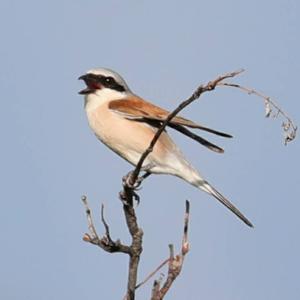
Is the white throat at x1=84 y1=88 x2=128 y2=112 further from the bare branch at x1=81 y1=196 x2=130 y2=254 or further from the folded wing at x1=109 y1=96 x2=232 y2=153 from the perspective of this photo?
the bare branch at x1=81 y1=196 x2=130 y2=254

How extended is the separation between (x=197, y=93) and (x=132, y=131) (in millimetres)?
2578

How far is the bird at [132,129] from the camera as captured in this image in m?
5.14

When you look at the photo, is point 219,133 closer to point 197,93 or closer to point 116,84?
point 197,93

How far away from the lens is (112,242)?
3.22 meters

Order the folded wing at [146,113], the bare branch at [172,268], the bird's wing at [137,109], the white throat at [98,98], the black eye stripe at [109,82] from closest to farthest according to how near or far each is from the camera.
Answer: the bare branch at [172,268] → the folded wing at [146,113] → the bird's wing at [137,109] → the white throat at [98,98] → the black eye stripe at [109,82]

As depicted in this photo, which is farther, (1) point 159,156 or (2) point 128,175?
(1) point 159,156

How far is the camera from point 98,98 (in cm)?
547

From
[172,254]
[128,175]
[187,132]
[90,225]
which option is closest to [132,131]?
[187,132]

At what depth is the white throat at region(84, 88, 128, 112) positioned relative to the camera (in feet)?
17.8

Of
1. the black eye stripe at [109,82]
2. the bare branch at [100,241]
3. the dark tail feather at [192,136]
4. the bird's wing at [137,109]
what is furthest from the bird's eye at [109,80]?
the bare branch at [100,241]

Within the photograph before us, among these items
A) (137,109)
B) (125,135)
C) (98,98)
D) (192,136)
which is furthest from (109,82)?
(192,136)

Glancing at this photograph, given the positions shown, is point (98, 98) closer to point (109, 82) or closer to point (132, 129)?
point (109, 82)

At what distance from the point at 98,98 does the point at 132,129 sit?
404 millimetres

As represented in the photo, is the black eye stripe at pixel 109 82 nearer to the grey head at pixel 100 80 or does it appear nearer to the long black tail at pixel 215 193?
the grey head at pixel 100 80
